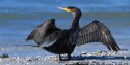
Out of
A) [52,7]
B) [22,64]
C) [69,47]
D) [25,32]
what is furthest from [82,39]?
[52,7]

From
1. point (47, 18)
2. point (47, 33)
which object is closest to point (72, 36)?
point (47, 33)

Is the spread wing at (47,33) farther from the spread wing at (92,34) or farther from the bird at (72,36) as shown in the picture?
the spread wing at (92,34)

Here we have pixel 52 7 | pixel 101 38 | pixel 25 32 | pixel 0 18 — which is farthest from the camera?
pixel 52 7

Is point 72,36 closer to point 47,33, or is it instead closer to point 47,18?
point 47,33

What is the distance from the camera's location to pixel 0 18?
83.8 feet

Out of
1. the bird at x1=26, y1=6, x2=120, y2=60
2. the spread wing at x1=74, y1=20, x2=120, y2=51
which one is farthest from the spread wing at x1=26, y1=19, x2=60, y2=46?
the spread wing at x1=74, y1=20, x2=120, y2=51

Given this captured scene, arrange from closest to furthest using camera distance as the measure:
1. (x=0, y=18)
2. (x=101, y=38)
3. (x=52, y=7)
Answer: (x=101, y=38)
(x=0, y=18)
(x=52, y=7)

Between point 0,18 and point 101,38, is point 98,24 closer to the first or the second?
point 101,38

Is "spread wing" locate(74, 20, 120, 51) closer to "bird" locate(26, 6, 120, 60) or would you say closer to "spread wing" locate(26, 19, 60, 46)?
"bird" locate(26, 6, 120, 60)

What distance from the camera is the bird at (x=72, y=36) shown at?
12.8 m

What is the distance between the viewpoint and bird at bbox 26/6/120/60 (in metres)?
12.8

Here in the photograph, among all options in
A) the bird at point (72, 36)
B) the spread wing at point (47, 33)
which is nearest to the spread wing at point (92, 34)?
the bird at point (72, 36)

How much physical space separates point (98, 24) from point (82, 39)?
39 centimetres

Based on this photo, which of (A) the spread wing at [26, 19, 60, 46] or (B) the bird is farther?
(A) the spread wing at [26, 19, 60, 46]
